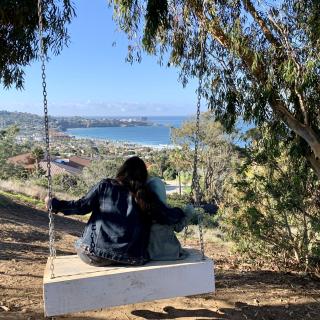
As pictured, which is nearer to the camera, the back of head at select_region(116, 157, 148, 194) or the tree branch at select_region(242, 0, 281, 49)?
the back of head at select_region(116, 157, 148, 194)

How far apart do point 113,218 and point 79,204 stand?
0.29 m

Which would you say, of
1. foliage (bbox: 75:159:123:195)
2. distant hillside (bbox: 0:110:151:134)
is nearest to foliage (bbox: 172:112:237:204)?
distant hillside (bbox: 0:110:151:134)

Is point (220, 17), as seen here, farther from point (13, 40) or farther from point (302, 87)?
point (13, 40)

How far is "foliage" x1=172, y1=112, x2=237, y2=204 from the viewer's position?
92.4 feet

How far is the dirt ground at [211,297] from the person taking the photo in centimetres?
470

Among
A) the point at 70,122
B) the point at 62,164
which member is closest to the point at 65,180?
the point at 62,164

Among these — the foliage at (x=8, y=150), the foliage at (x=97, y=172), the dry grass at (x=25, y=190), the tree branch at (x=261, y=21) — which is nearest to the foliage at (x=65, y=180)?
the foliage at (x=97, y=172)

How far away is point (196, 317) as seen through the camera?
464 cm

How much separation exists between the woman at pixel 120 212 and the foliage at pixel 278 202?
3.86m

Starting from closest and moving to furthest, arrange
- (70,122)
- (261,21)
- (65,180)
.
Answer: (261,21)
(70,122)
(65,180)

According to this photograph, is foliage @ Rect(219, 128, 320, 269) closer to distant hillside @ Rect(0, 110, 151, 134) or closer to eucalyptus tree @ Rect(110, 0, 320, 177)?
eucalyptus tree @ Rect(110, 0, 320, 177)

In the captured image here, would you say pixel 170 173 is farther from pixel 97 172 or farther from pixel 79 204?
pixel 79 204

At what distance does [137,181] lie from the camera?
12.5ft

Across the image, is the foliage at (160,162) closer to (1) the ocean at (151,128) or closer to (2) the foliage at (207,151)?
(1) the ocean at (151,128)
